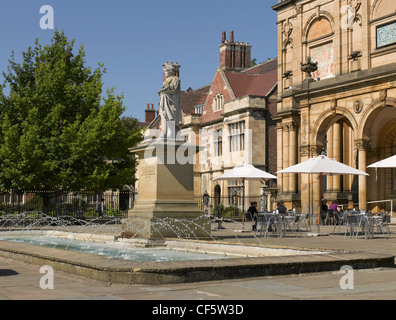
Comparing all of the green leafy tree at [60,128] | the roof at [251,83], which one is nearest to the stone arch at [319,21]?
the green leafy tree at [60,128]

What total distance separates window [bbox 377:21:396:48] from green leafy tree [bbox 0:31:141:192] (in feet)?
49.4

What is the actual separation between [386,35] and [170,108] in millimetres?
17544

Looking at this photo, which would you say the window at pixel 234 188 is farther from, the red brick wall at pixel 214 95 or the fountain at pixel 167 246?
the fountain at pixel 167 246

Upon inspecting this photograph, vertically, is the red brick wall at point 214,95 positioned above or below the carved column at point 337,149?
above

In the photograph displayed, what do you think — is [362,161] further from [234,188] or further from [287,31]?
[234,188]

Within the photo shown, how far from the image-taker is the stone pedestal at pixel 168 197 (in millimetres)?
15383

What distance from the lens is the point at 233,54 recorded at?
196ft

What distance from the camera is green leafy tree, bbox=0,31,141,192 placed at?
106 ft

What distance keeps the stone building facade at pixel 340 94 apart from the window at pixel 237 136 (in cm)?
1155

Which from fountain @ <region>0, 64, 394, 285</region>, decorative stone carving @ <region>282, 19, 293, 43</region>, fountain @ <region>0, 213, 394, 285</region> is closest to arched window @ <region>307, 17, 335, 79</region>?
decorative stone carving @ <region>282, 19, 293, 43</region>
